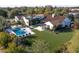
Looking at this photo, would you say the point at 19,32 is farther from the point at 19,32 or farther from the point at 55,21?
the point at 55,21

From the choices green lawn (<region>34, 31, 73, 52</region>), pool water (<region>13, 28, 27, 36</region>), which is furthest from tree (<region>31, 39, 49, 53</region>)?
pool water (<region>13, 28, 27, 36</region>)

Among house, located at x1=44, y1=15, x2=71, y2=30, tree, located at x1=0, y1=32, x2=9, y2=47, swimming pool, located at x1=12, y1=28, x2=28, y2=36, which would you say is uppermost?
house, located at x1=44, y1=15, x2=71, y2=30

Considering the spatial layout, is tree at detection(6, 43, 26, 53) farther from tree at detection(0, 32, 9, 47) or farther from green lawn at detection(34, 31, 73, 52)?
green lawn at detection(34, 31, 73, 52)

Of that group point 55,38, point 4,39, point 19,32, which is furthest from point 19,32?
point 55,38

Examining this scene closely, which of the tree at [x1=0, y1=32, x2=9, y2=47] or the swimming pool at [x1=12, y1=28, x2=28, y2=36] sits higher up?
the swimming pool at [x1=12, y1=28, x2=28, y2=36]
